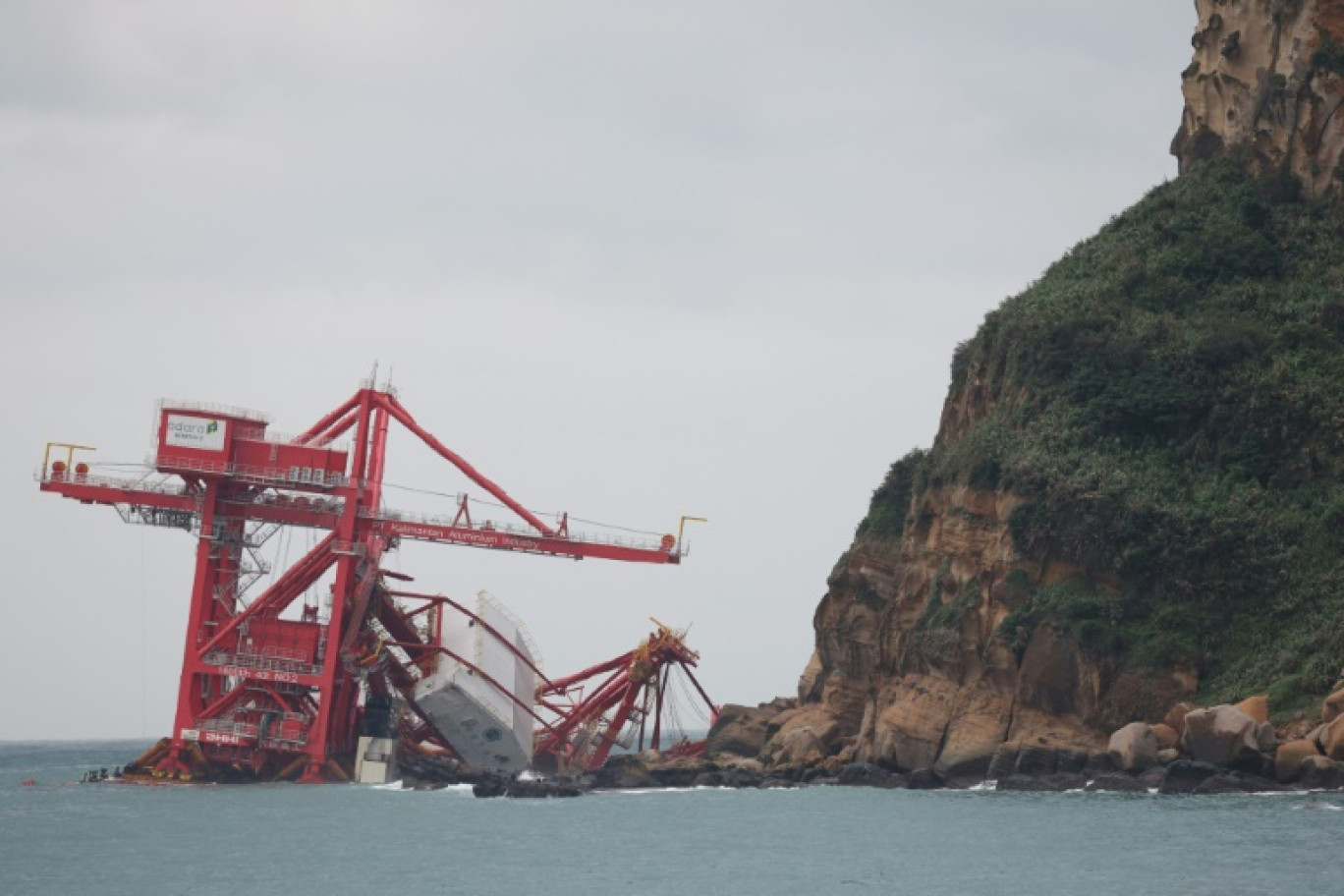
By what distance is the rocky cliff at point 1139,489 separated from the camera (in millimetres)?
67125

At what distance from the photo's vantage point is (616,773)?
78.8 meters

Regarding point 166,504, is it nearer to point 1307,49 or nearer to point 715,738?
point 715,738

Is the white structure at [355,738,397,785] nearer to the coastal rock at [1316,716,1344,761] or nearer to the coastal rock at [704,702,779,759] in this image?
the coastal rock at [704,702,779,759]

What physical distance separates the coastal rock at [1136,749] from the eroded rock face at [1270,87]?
33.3m

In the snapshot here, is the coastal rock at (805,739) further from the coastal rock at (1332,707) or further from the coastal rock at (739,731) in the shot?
the coastal rock at (1332,707)

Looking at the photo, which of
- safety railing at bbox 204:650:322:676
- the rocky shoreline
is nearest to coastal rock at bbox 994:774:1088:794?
the rocky shoreline

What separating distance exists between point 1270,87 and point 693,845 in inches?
1899

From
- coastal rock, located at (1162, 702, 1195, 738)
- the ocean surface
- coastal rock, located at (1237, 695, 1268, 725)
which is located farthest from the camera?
coastal rock, located at (1162, 702, 1195, 738)

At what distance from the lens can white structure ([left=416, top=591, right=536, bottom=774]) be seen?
254ft

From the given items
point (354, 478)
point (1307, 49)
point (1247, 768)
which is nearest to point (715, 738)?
point (354, 478)

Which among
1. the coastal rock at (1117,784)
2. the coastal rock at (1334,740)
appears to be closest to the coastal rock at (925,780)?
the coastal rock at (1117,784)

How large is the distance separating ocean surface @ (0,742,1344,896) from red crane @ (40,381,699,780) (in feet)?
18.6

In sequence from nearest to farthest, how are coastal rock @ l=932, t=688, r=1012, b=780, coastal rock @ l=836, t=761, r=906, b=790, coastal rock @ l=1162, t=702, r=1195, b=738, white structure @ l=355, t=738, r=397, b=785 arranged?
coastal rock @ l=1162, t=702, r=1195, b=738, coastal rock @ l=932, t=688, r=1012, b=780, coastal rock @ l=836, t=761, r=906, b=790, white structure @ l=355, t=738, r=397, b=785

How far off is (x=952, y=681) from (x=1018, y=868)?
25278mm
